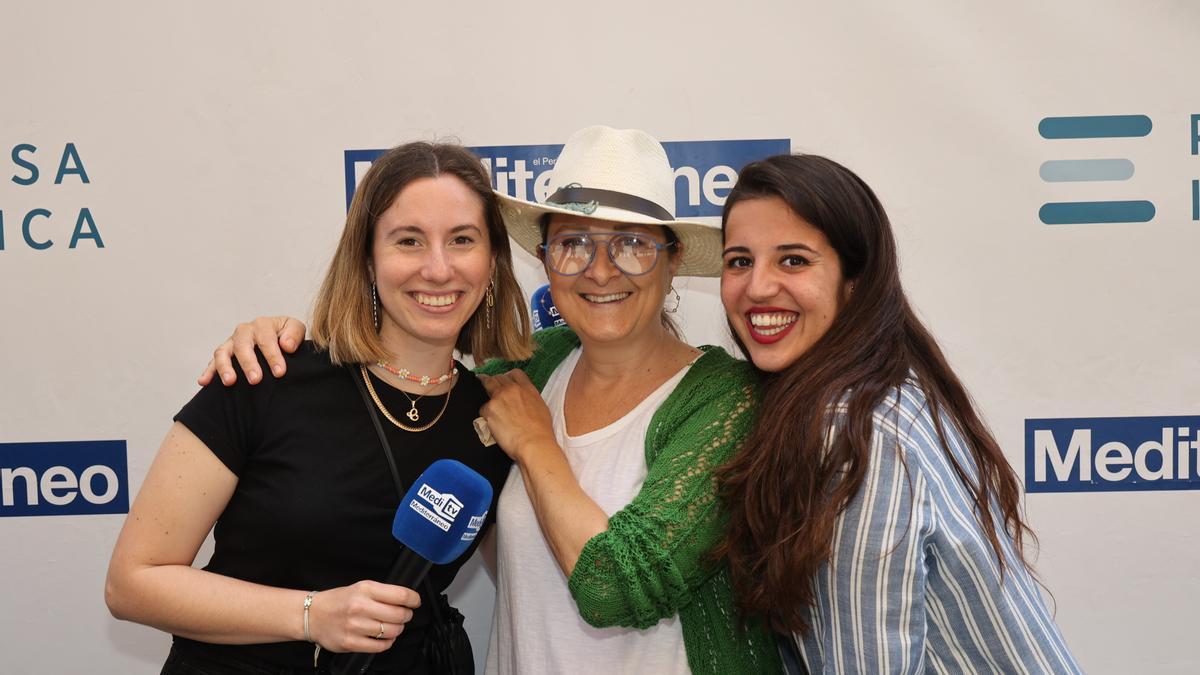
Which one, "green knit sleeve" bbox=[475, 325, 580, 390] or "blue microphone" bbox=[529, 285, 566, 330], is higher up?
"blue microphone" bbox=[529, 285, 566, 330]

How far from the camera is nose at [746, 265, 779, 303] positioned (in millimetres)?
1383

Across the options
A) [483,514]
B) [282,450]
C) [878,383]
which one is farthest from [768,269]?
[282,450]

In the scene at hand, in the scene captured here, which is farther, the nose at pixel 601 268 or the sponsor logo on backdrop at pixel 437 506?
the nose at pixel 601 268

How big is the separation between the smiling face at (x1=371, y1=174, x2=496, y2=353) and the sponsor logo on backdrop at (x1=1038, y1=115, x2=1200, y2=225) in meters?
1.62

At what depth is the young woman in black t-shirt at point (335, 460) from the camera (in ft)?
4.41

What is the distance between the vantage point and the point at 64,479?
236cm

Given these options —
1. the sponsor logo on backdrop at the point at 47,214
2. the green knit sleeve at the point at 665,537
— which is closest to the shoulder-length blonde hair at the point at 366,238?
the green knit sleeve at the point at 665,537

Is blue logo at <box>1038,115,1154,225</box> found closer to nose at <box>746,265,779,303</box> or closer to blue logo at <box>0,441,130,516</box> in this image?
nose at <box>746,265,779,303</box>

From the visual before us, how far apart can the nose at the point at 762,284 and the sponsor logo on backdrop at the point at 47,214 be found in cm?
183

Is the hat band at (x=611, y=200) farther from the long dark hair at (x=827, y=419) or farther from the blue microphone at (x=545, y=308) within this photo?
the blue microphone at (x=545, y=308)

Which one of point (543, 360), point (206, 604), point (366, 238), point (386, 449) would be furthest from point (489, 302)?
point (206, 604)

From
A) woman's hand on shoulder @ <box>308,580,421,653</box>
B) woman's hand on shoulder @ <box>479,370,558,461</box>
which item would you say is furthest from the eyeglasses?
woman's hand on shoulder @ <box>308,580,421,653</box>

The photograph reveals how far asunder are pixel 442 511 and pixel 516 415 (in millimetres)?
349

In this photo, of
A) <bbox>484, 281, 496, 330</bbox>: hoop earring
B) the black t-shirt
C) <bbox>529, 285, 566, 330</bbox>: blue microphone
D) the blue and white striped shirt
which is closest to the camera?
Answer: the blue and white striped shirt
